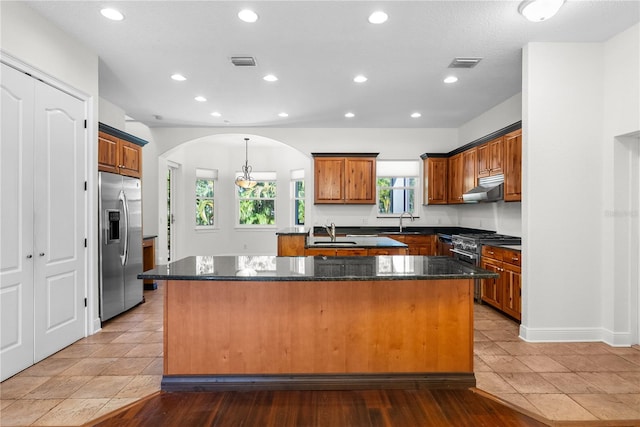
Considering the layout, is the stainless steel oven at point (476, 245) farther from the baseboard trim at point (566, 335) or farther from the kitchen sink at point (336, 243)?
the kitchen sink at point (336, 243)

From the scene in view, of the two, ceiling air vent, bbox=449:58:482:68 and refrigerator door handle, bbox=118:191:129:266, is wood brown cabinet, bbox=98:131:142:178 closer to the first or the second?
refrigerator door handle, bbox=118:191:129:266

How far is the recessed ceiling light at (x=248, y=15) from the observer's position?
9.89ft

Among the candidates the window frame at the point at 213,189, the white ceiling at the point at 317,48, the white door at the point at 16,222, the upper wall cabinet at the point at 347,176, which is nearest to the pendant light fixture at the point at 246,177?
the window frame at the point at 213,189

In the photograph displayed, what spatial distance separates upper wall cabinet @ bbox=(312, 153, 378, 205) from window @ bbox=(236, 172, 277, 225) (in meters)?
3.07

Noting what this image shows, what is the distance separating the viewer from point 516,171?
4.51 m

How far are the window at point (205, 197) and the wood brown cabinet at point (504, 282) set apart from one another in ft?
22.2

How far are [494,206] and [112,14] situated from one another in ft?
18.2

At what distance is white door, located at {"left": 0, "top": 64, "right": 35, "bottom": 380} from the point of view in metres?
2.73

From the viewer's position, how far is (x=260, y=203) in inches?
384

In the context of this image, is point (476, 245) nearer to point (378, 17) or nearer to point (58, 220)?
point (378, 17)

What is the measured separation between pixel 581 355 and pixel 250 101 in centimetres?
497

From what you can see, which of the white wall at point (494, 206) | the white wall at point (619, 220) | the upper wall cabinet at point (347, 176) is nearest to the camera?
the white wall at point (619, 220)

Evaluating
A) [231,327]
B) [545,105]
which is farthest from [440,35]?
[231,327]

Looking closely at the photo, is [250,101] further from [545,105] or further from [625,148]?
[625,148]
